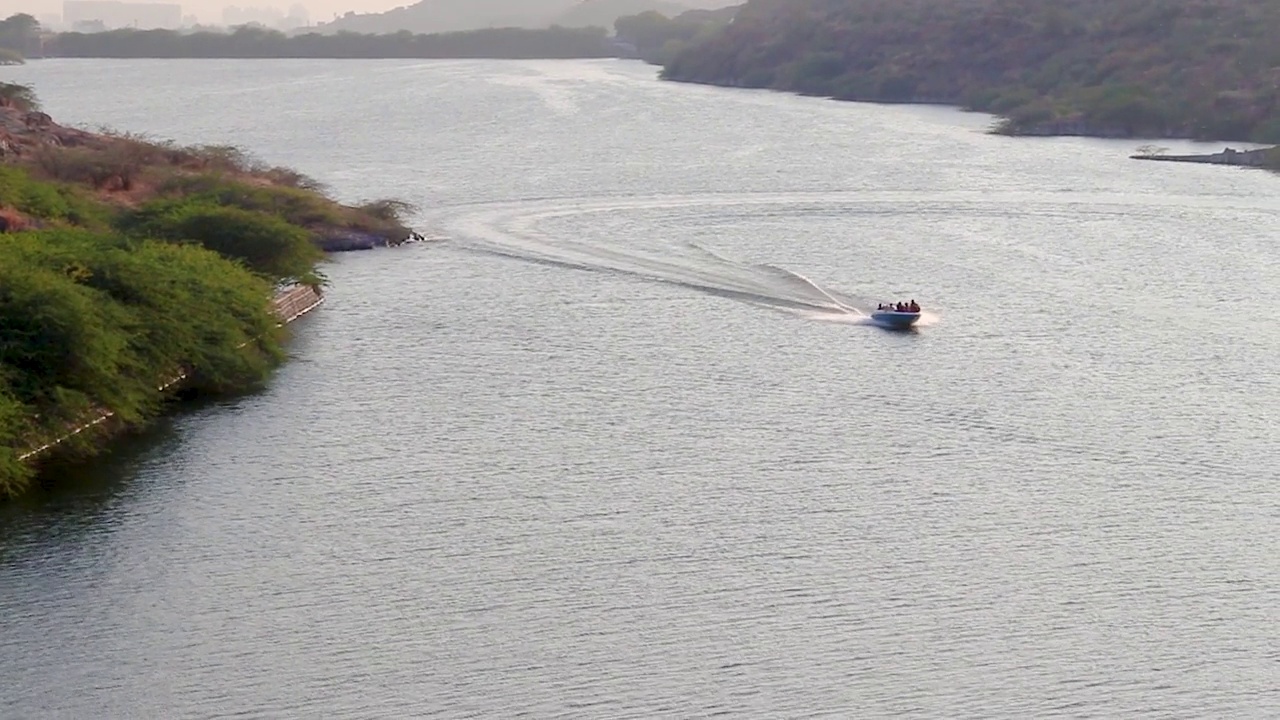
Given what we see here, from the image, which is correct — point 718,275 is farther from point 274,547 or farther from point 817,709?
point 817,709

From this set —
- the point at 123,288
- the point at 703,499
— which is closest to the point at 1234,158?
the point at 703,499

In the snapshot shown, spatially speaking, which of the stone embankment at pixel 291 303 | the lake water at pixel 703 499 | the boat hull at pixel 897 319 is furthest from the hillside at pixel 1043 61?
the stone embankment at pixel 291 303

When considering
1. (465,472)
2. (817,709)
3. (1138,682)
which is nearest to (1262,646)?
(1138,682)

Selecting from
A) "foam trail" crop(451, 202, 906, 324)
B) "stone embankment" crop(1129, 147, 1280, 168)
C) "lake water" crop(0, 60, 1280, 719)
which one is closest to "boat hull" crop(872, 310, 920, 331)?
"lake water" crop(0, 60, 1280, 719)

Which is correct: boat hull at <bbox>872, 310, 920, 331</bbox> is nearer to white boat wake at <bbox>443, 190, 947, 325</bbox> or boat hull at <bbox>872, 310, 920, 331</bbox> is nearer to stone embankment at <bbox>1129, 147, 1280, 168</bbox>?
white boat wake at <bbox>443, 190, 947, 325</bbox>

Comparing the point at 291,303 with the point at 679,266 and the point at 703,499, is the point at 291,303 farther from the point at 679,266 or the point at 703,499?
the point at 703,499
